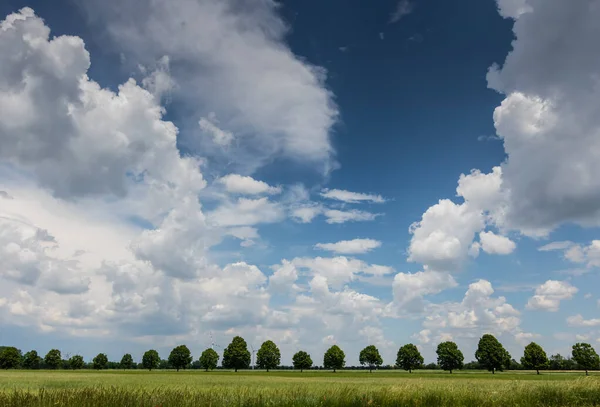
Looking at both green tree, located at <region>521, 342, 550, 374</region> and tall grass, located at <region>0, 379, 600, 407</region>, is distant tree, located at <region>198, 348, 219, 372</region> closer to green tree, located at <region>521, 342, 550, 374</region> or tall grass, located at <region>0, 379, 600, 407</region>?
green tree, located at <region>521, 342, 550, 374</region>

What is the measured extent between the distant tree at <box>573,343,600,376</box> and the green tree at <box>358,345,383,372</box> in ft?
206

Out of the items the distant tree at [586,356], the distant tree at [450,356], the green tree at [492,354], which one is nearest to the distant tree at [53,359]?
the distant tree at [450,356]

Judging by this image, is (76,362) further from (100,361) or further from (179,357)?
(179,357)

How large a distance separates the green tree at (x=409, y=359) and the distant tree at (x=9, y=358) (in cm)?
14412

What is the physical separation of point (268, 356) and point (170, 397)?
13634 cm

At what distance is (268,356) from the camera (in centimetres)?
14462

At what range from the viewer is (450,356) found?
13850 cm

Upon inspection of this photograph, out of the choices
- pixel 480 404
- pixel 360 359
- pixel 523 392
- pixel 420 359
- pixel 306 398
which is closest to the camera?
pixel 306 398

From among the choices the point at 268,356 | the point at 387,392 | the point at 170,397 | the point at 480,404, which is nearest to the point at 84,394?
the point at 170,397

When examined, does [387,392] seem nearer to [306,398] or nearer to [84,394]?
[306,398]

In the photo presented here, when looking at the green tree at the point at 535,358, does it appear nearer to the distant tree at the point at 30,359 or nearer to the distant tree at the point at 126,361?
the distant tree at the point at 126,361

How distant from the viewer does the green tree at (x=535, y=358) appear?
123 m

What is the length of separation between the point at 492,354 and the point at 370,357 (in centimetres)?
4350

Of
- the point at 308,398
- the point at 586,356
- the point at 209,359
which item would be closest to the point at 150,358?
the point at 209,359
